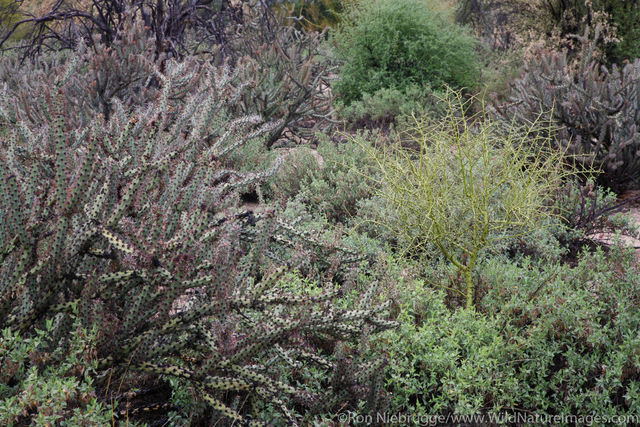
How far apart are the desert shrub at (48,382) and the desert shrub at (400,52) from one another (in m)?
10.3

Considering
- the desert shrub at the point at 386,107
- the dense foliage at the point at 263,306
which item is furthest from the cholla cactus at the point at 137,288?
the desert shrub at the point at 386,107

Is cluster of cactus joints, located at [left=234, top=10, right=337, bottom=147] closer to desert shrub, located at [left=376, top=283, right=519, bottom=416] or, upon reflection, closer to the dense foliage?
the dense foliage

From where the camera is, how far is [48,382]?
5.94 feet

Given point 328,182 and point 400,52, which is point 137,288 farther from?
point 400,52

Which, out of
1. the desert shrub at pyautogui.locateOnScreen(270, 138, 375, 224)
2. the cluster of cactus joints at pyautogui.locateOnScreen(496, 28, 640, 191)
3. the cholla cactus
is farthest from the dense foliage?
the cluster of cactus joints at pyautogui.locateOnScreen(496, 28, 640, 191)

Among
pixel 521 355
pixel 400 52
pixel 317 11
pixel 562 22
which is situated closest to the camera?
pixel 521 355

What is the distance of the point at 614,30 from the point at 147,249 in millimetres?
12946

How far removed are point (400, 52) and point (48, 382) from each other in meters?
11.3

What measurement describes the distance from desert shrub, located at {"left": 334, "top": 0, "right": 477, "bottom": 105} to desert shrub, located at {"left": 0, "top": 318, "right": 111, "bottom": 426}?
405 inches

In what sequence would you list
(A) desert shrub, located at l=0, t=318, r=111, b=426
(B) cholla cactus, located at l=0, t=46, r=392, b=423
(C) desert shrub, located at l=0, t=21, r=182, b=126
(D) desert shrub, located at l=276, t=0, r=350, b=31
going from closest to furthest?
1. (A) desert shrub, located at l=0, t=318, r=111, b=426
2. (B) cholla cactus, located at l=0, t=46, r=392, b=423
3. (C) desert shrub, located at l=0, t=21, r=182, b=126
4. (D) desert shrub, located at l=276, t=0, r=350, b=31

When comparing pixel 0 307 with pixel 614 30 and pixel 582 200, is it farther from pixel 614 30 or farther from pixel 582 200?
pixel 614 30

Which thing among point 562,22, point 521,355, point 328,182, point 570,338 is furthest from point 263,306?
point 562,22

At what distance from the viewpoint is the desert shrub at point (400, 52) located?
11.8 metres

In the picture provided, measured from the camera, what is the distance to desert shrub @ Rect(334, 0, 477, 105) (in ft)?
38.6
